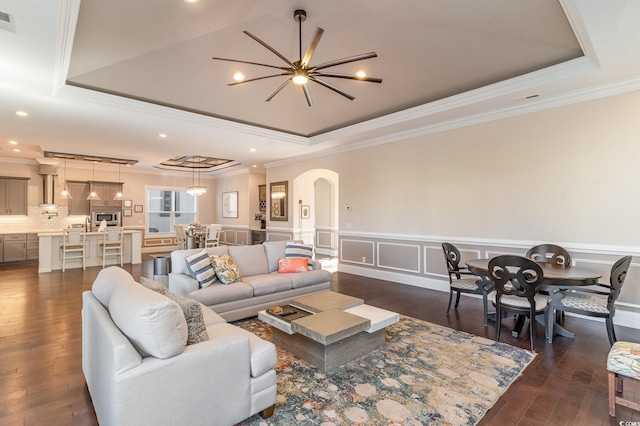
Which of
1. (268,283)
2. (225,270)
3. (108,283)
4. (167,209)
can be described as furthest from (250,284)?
(167,209)

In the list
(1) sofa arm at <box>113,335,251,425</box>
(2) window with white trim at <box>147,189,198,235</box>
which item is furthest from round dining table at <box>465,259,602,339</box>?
(2) window with white trim at <box>147,189,198,235</box>

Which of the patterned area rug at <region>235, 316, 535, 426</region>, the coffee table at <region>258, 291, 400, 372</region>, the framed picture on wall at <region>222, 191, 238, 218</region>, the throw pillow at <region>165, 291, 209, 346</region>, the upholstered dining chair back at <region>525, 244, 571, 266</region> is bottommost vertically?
the patterned area rug at <region>235, 316, 535, 426</region>

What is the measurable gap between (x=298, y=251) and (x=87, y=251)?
6623mm

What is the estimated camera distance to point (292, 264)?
4.86 m

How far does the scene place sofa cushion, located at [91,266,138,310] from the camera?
7.48 ft

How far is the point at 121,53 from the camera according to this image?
3.39 m

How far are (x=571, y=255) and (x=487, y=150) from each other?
1949mm

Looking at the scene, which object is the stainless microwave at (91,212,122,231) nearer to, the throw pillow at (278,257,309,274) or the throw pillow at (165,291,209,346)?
the throw pillow at (278,257,309,274)

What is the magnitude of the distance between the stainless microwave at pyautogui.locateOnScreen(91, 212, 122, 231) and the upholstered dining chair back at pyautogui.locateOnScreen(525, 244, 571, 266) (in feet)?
36.4

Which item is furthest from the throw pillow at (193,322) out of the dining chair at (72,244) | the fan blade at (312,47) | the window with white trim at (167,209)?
the window with white trim at (167,209)

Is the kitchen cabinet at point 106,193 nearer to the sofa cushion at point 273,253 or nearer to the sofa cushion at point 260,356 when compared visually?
the sofa cushion at point 273,253

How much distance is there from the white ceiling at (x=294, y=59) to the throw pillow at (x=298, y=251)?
2409 millimetres

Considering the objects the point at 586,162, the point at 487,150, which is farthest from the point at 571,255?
the point at 487,150

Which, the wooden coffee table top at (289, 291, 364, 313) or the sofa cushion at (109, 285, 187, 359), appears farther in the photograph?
the wooden coffee table top at (289, 291, 364, 313)
